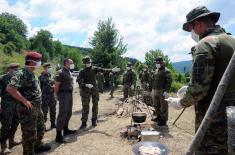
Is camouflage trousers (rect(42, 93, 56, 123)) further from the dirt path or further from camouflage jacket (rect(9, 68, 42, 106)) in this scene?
camouflage jacket (rect(9, 68, 42, 106))

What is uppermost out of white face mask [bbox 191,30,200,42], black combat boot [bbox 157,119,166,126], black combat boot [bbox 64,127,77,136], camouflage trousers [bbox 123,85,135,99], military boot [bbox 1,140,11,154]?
white face mask [bbox 191,30,200,42]

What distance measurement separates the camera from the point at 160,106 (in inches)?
419

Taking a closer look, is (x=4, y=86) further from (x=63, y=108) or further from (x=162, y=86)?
(x=162, y=86)

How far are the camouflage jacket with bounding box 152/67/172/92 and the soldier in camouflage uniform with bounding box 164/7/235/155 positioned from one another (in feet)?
22.5

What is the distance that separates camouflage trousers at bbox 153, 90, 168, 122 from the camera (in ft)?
33.6

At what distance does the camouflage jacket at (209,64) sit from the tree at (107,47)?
24.3 metres

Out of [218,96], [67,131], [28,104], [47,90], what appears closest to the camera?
[218,96]

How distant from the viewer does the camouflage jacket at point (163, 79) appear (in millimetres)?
10211

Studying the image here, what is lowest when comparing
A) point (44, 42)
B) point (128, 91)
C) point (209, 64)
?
point (128, 91)

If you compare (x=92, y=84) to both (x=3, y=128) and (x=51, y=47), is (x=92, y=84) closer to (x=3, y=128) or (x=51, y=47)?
(x=3, y=128)

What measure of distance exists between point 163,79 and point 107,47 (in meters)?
18.4

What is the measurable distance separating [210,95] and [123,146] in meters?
5.38

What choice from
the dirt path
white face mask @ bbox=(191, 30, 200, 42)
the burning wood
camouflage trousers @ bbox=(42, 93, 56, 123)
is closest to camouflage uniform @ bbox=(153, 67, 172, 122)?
the dirt path

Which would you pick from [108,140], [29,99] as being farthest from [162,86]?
[29,99]
